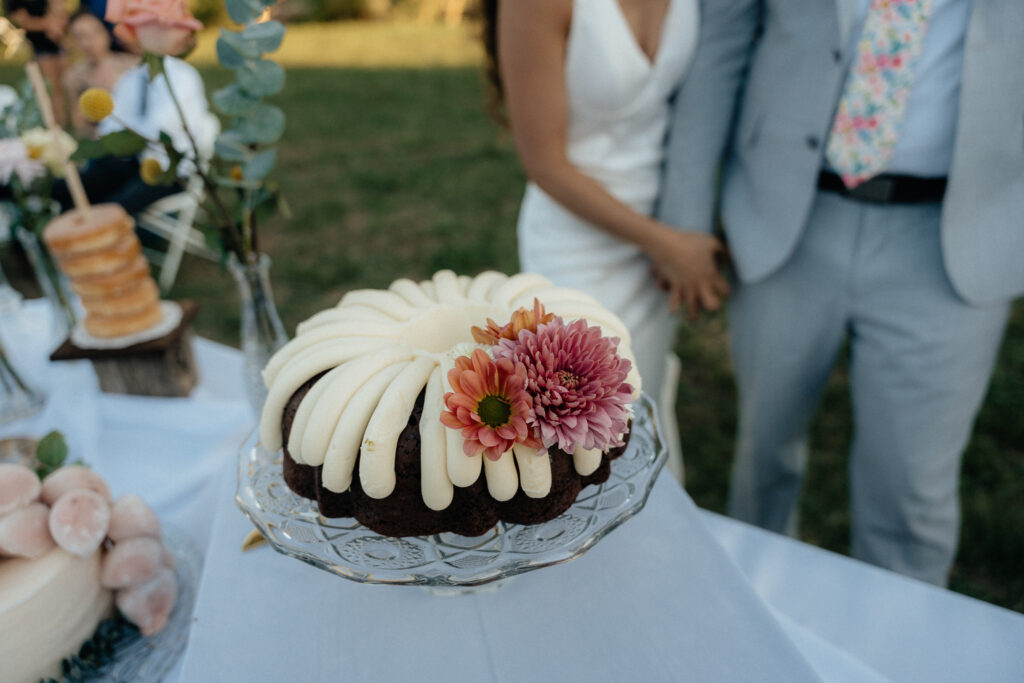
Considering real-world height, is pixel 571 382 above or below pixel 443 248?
above

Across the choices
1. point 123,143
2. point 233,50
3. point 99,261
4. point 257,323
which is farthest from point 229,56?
point 99,261

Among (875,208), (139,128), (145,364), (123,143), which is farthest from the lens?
(139,128)

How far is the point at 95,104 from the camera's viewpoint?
0.98 metres

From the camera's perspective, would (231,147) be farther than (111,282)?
No

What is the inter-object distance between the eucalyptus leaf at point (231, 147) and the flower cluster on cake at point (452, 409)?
1.18ft

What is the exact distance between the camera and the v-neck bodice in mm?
1403

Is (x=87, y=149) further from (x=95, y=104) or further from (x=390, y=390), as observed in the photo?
(x=390, y=390)

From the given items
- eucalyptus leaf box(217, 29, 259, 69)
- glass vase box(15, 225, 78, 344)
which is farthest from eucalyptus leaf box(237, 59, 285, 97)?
glass vase box(15, 225, 78, 344)

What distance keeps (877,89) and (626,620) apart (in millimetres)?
1146

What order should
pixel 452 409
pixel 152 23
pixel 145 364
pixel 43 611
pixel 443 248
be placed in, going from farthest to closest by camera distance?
pixel 443 248 → pixel 145 364 → pixel 152 23 → pixel 43 611 → pixel 452 409

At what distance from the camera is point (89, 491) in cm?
89

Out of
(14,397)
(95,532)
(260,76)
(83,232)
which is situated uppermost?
(260,76)

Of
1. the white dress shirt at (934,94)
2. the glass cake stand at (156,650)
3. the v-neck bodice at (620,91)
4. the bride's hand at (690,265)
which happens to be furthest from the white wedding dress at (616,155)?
the glass cake stand at (156,650)

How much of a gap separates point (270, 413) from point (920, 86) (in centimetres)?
136
